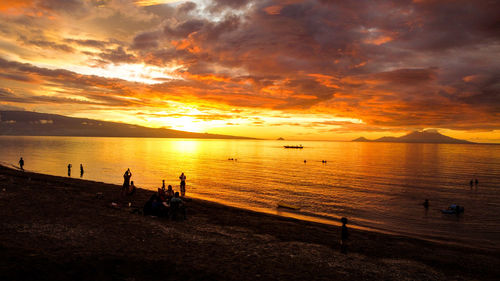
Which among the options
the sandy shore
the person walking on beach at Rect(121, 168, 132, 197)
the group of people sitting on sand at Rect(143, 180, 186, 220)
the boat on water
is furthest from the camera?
the boat on water

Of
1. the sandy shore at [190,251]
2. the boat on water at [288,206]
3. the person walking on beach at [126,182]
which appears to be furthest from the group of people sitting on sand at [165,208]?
the boat on water at [288,206]

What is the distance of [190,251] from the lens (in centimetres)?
1380

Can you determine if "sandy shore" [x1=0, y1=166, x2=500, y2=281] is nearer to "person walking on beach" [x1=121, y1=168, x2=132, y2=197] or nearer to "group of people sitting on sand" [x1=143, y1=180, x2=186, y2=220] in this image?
"group of people sitting on sand" [x1=143, y1=180, x2=186, y2=220]

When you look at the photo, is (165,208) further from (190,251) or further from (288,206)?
(288,206)

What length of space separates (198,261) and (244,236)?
538 centimetres


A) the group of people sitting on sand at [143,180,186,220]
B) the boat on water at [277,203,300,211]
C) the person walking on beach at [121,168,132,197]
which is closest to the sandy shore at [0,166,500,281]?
the group of people sitting on sand at [143,180,186,220]

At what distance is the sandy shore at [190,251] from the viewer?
11.1 m

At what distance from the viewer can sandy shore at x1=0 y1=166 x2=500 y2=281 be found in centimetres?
1110

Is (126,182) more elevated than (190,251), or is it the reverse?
(126,182)

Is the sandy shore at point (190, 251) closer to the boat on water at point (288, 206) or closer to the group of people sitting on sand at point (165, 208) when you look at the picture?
the group of people sitting on sand at point (165, 208)

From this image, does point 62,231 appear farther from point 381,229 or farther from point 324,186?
point 324,186

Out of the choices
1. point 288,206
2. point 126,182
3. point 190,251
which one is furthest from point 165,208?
point 288,206

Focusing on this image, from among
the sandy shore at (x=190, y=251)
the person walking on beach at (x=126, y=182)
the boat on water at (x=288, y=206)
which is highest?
the person walking on beach at (x=126, y=182)

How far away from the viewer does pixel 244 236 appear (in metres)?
17.5
